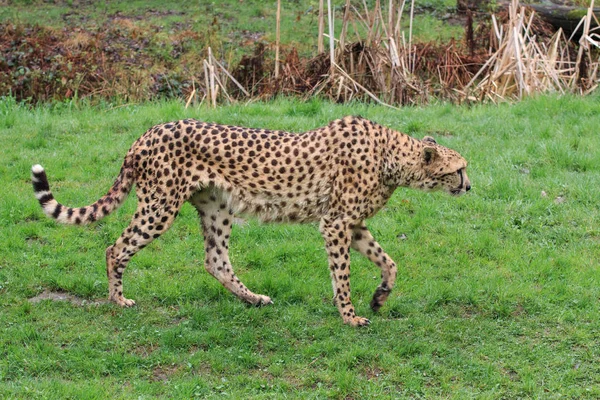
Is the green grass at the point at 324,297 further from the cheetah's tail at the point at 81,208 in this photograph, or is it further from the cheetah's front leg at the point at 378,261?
the cheetah's tail at the point at 81,208

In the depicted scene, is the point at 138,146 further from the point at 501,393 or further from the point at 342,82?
the point at 342,82

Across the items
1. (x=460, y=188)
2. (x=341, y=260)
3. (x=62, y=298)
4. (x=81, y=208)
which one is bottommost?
(x=62, y=298)

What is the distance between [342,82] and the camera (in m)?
10.4

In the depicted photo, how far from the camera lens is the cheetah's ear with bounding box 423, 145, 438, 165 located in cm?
582

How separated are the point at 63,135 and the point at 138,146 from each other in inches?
139

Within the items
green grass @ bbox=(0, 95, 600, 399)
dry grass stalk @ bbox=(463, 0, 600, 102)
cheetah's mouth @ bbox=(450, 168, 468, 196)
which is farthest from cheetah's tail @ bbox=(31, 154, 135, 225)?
dry grass stalk @ bbox=(463, 0, 600, 102)

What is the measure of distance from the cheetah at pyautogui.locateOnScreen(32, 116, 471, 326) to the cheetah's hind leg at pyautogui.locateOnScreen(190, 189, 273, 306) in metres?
0.09

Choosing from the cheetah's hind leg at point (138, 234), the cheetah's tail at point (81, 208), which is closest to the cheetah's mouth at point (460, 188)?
the cheetah's hind leg at point (138, 234)

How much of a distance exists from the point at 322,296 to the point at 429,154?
50.1 inches

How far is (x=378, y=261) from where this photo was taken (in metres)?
5.89

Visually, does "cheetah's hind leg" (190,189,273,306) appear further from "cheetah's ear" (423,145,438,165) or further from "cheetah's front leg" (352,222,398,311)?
"cheetah's ear" (423,145,438,165)

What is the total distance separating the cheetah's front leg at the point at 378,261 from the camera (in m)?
5.84

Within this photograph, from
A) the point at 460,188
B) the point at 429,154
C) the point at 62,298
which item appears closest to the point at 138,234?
the point at 62,298

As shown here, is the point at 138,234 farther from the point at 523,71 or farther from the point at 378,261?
the point at 523,71
